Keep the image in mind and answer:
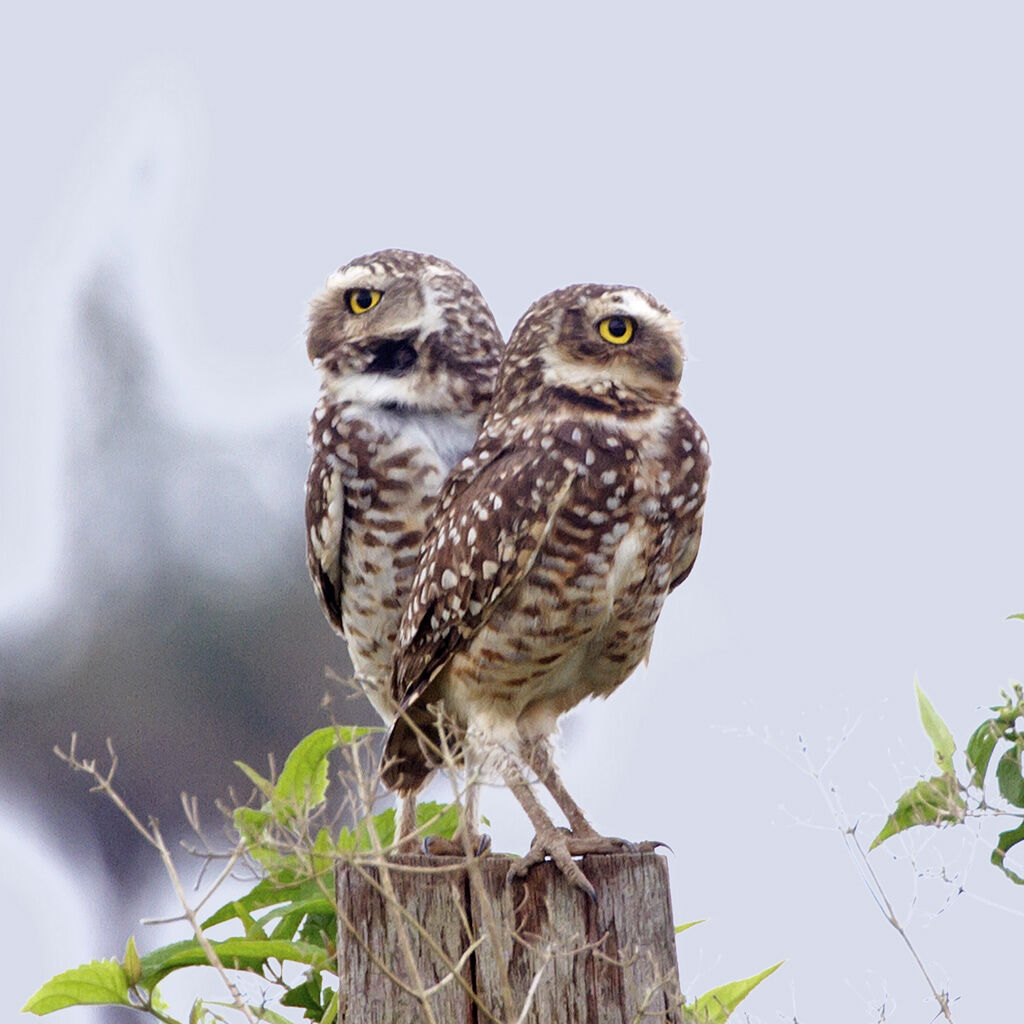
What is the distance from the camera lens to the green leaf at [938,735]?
2.28 metres

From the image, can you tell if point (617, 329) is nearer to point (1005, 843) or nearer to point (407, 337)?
point (407, 337)

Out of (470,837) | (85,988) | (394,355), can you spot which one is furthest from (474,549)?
(85,988)

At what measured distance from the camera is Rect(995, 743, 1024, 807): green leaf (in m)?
2.24

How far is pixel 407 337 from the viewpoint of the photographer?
2.73 metres

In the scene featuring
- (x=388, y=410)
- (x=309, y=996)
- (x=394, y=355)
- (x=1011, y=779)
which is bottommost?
(x=309, y=996)

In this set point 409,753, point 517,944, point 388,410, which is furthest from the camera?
point 388,410

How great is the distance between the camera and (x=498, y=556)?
225 centimetres

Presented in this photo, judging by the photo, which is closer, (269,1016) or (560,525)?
(560,525)

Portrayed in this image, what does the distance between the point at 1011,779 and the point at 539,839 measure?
758 mm

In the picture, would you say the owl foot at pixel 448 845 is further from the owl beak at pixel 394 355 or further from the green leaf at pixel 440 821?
the owl beak at pixel 394 355

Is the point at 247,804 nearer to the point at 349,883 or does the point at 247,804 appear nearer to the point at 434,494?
the point at 349,883

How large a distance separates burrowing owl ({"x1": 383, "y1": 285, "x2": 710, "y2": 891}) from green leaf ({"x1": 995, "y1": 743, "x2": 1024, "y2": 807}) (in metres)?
0.61

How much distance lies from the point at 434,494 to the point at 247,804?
0.66 m

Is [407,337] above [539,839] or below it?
above
